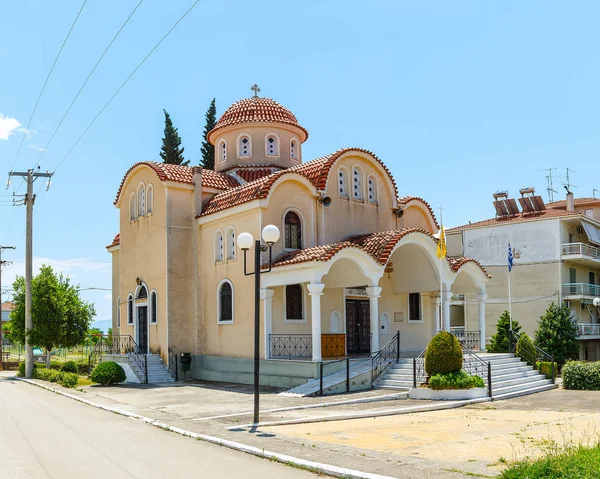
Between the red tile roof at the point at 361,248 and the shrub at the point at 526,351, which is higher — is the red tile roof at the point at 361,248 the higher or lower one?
the higher one

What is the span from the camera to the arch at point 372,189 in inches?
1021

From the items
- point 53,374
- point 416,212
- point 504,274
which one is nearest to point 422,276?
point 416,212

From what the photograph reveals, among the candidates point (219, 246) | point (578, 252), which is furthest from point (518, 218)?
point (219, 246)

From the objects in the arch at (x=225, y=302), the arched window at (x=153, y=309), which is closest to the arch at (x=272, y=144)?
the arch at (x=225, y=302)

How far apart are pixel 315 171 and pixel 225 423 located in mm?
13190

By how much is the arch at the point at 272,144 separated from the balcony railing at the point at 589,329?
2500cm

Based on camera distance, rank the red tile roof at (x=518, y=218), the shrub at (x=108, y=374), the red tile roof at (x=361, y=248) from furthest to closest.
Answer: the red tile roof at (x=518, y=218), the shrub at (x=108, y=374), the red tile roof at (x=361, y=248)

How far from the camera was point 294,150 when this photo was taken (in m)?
30.2

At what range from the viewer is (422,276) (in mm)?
24281

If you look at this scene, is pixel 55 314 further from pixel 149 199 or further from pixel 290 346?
pixel 290 346

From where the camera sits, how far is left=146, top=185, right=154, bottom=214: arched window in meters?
27.0

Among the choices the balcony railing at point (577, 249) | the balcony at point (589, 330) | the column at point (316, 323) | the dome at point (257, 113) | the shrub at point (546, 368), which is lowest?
the balcony at point (589, 330)

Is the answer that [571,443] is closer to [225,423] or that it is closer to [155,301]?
[225,423]

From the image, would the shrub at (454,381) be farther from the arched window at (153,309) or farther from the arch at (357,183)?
the arched window at (153,309)
